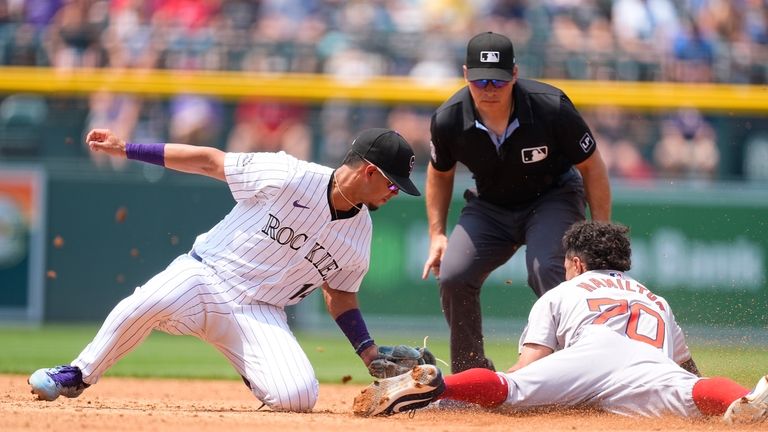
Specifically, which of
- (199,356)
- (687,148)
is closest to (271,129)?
(199,356)

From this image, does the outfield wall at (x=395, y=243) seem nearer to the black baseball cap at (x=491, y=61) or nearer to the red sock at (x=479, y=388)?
the black baseball cap at (x=491, y=61)

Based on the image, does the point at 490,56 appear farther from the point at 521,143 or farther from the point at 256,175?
the point at 256,175

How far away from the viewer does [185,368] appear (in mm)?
9469

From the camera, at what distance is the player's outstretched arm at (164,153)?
525 cm

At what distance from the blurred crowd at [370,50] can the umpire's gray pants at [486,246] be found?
5507 mm

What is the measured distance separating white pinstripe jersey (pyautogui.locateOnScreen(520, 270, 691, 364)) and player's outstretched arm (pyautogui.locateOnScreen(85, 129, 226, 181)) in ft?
5.38

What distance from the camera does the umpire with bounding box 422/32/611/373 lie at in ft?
19.7

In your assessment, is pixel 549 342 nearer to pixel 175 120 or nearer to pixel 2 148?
pixel 175 120

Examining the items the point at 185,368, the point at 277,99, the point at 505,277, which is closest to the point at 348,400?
the point at 185,368

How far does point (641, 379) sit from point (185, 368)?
539cm

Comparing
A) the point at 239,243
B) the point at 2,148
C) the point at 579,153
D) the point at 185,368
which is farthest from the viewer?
the point at 2,148

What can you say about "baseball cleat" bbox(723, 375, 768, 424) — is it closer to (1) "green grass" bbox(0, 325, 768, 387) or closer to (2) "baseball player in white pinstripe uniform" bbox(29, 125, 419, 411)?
(2) "baseball player in white pinstripe uniform" bbox(29, 125, 419, 411)

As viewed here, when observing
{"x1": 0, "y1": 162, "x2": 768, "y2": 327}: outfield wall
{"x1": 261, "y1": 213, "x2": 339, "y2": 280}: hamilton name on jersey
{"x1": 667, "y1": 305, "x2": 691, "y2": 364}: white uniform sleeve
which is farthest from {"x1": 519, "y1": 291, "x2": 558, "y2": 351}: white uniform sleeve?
{"x1": 0, "y1": 162, "x2": 768, "y2": 327}: outfield wall

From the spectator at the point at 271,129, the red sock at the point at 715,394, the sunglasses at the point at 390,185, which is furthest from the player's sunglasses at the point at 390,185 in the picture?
the spectator at the point at 271,129
